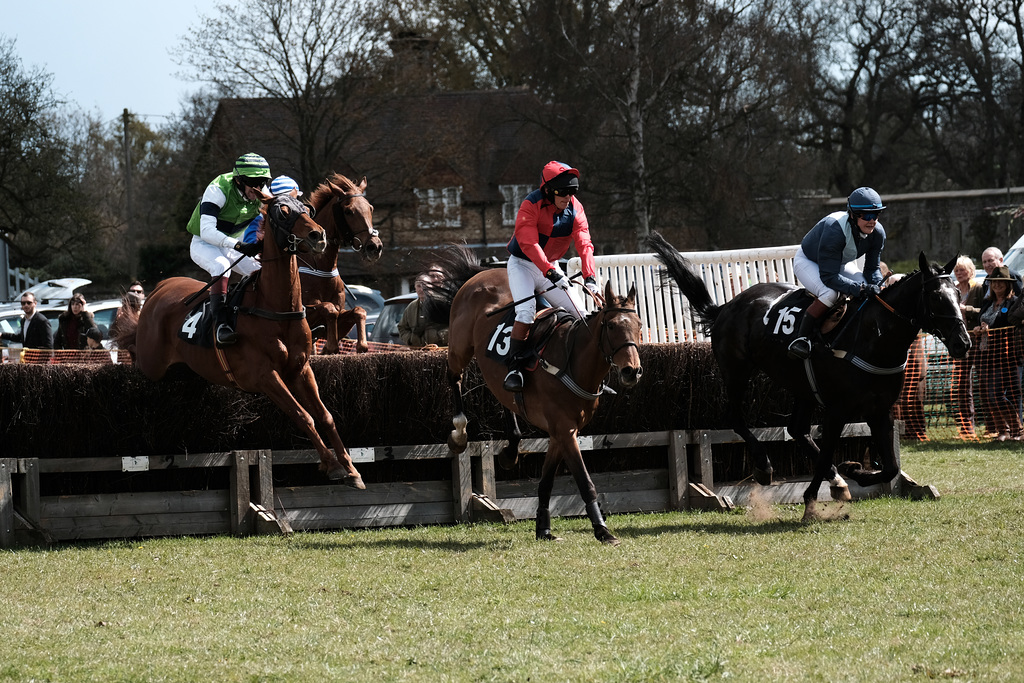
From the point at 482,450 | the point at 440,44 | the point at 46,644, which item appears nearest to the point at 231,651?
the point at 46,644

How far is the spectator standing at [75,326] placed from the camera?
1572cm

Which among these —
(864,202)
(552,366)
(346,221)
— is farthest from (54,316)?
(864,202)

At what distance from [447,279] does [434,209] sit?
83.2ft

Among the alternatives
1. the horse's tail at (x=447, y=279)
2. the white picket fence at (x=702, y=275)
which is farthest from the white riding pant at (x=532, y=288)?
the white picket fence at (x=702, y=275)

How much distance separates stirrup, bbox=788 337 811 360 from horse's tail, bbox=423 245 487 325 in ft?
9.32

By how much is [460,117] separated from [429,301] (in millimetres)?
26575

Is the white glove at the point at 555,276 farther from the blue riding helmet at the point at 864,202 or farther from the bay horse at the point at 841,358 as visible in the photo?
the blue riding helmet at the point at 864,202

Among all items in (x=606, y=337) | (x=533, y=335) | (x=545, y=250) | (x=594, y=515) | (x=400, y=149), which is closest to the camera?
(x=606, y=337)

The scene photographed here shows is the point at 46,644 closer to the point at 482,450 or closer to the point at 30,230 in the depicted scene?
the point at 482,450

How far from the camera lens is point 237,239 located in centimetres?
967

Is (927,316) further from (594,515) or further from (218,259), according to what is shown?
(218,259)

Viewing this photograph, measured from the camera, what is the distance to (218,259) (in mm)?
9453

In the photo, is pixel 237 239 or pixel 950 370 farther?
pixel 950 370

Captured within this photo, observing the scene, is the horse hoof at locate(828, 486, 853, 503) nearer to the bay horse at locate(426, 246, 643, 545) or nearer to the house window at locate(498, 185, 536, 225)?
the bay horse at locate(426, 246, 643, 545)
